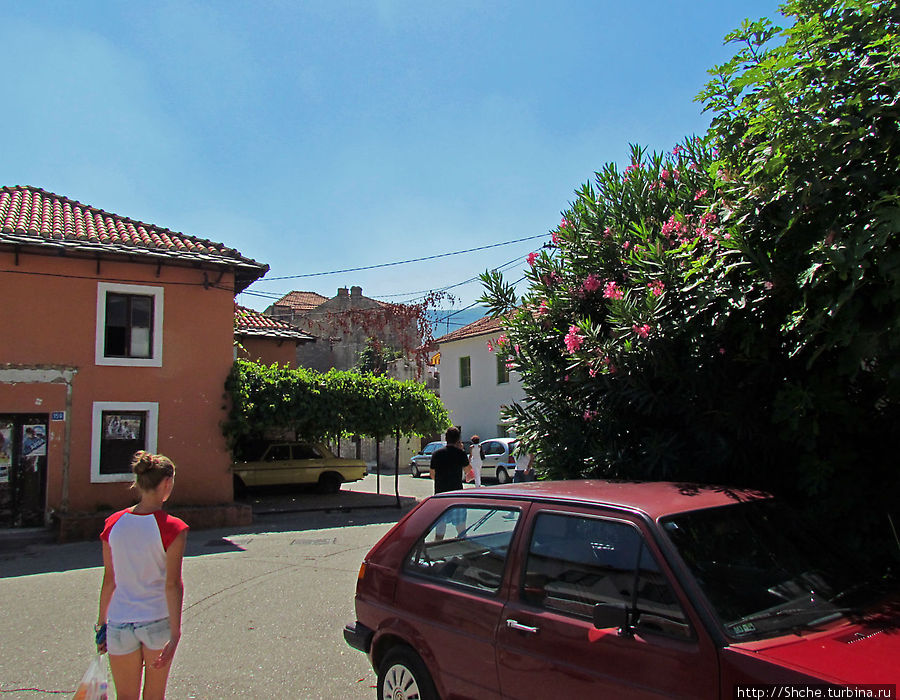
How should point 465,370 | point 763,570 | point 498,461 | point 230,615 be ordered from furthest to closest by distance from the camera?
point 465,370
point 498,461
point 230,615
point 763,570

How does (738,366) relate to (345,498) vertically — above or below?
above

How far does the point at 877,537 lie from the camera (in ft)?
14.0

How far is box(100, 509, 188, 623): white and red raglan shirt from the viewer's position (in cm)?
362

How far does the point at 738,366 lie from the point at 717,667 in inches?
105

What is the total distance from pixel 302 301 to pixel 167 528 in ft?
142

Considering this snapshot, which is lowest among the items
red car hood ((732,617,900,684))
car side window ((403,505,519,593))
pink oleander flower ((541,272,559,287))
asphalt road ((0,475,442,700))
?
asphalt road ((0,475,442,700))

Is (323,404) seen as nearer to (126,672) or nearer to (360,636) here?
(360,636)

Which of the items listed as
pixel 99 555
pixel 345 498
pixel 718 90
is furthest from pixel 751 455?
pixel 345 498

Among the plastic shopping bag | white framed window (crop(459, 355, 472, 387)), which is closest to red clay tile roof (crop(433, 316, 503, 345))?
white framed window (crop(459, 355, 472, 387))

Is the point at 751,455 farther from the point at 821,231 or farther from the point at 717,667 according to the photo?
the point at 717,667

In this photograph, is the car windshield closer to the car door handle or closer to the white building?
the car door handle

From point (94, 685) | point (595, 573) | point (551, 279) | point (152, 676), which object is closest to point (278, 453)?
point (551, 279)

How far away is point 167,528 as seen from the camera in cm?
372

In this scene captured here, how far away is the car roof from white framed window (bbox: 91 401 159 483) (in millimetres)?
11561
